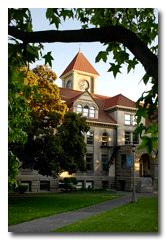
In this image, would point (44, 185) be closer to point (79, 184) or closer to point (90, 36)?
point (79, 184)

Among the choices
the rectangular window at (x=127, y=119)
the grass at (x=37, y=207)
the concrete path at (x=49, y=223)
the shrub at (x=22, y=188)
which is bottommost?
the shrub at (x=22, y=188)

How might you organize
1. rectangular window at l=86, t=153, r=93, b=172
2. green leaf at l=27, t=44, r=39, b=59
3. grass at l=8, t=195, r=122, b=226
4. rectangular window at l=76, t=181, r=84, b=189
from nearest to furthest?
green leaf at l=27, t=44, r=39, b=59 < grass at l=8, t=195, r=122, b=226 < rectangular window at l=76, t=181, r=84, b=189 < rectangular window at l=86, t=153, r=93, b=172

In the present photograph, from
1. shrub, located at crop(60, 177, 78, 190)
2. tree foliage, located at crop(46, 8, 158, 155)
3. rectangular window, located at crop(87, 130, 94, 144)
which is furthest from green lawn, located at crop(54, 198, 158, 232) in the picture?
rectangular window, located at crop(87, 130, 94, 144)

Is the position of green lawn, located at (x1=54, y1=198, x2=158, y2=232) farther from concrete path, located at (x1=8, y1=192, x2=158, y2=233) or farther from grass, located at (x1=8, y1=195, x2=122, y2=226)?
grass, located at (x1=8, y1=195, x2=122, y2=226)

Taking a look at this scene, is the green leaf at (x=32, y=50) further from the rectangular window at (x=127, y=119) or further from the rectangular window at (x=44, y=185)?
the rectangular window at (x=127, y=119)

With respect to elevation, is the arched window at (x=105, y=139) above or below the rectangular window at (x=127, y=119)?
below

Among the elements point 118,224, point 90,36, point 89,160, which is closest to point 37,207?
point 118,224

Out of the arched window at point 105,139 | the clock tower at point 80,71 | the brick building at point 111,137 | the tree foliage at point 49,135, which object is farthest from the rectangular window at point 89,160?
the clock tower at point 80,71

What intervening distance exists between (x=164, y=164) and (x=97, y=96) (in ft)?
65.7

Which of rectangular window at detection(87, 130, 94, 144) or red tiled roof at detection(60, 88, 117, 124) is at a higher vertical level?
red tiled roof at detection(60, 88, 117, 124)

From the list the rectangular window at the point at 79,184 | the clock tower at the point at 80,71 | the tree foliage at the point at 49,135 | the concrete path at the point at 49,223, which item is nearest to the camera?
the concrete path at the point at 49,223

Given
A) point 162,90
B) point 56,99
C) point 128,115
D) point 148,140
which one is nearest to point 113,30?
point 148,140
